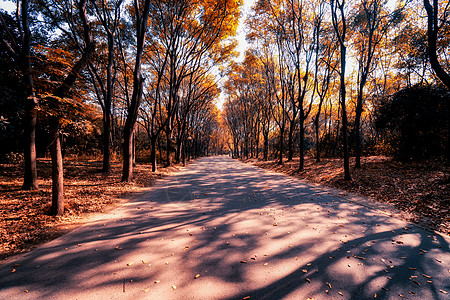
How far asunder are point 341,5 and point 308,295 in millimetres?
12024

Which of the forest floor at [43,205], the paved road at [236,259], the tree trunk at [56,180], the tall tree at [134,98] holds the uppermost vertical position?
the tall tree at [134,98]

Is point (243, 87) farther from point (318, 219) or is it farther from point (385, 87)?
point (318, 219)

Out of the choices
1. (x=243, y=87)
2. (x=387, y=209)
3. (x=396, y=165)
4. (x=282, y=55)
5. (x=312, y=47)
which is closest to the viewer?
(x=387, y=209)


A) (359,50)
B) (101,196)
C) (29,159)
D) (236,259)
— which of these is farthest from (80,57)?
(359,50)

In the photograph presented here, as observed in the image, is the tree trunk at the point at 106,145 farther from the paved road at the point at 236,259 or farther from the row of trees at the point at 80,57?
the paved road at the point at 236,259

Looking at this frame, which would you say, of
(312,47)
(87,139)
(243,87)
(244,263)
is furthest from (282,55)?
(87,139)

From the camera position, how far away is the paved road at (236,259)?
2.31 metres

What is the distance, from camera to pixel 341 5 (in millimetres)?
8820

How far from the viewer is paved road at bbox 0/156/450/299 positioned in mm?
2314

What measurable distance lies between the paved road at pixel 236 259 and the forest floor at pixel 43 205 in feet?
1.75

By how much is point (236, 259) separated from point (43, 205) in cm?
593

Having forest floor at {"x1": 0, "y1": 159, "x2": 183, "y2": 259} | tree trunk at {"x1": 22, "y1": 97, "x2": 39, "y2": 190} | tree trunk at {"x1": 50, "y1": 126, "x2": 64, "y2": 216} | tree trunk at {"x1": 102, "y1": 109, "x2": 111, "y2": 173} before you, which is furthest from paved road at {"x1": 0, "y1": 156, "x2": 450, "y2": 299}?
tree trunk at {"x1": 102, "y1": 109, "x2": 111, "y2": 173}

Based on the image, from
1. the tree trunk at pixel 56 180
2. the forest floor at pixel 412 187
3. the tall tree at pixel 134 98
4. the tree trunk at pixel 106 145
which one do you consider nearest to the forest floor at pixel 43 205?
the tree trunk at pixel 56 180

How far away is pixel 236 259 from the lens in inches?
116
